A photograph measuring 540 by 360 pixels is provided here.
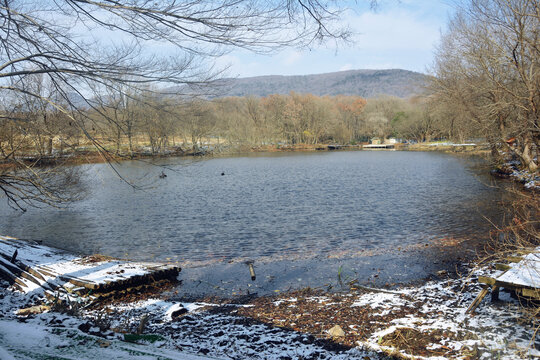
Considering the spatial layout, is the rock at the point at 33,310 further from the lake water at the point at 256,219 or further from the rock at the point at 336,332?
the rock at the point at 336,332

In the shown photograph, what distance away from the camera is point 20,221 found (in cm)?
1587

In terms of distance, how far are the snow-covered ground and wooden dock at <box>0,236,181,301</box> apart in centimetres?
49

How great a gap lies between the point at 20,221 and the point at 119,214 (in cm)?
380

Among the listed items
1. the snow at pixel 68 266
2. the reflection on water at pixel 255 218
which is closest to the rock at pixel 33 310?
the snow at pixel 68 266

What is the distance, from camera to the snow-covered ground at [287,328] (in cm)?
386

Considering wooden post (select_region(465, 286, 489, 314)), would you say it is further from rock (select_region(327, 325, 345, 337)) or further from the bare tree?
the bare tree

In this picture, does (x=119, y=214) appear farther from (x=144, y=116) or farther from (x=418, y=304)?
(x=418, y=304)

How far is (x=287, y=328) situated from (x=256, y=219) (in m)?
10.0

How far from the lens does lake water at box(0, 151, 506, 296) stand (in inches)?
456

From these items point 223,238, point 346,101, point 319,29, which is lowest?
point 223,238

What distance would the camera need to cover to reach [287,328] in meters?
5.79

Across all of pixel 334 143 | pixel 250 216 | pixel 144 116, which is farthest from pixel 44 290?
pixel 334 143

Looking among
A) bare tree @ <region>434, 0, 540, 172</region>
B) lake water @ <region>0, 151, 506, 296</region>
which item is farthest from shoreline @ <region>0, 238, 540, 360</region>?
bare tree @ <region>434, 0, 540, 172</region>

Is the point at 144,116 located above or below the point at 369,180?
above
